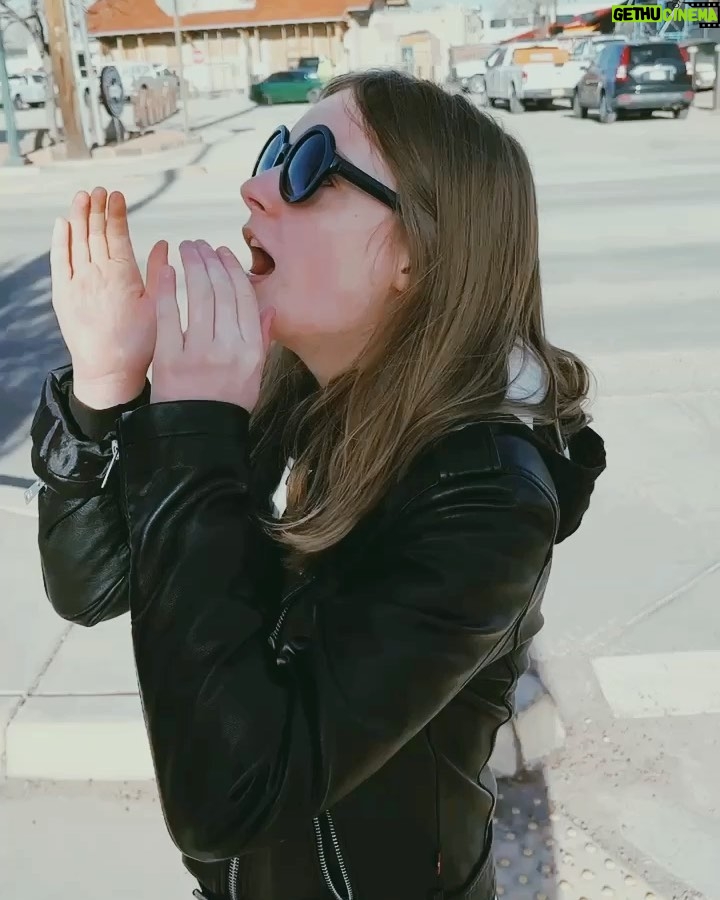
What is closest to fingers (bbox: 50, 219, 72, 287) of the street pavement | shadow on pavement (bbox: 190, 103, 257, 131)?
the street pavement

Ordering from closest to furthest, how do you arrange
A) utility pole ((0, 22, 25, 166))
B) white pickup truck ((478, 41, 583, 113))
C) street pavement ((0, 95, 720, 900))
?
1. street pavement ((0, 95, 720, 900))
2. utility pole ((0, 22, 25, 166))
3. white pickup truck ((478, 41, 583, 113))

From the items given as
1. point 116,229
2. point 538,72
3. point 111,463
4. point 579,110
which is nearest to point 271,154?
point 116,229

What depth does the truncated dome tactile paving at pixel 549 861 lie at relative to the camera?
2273 millimetres

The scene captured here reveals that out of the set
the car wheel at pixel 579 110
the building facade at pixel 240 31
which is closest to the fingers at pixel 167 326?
the car wheel at pixel 579 110

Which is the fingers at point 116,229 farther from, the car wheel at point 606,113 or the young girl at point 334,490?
the car wheel at point 606,113

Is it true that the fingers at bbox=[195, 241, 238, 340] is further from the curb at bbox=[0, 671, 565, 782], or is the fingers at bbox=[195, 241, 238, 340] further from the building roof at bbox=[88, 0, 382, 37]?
the building roof at bbox=[88, 0, 382, 37]

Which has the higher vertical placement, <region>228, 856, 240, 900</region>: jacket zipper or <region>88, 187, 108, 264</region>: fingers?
<region>88, 187, 108, 264</region>: fingers

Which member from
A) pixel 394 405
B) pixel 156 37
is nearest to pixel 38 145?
pixel 394 405

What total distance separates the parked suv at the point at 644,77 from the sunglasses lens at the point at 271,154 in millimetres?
20195

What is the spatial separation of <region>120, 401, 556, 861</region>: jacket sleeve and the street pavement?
4.87ft

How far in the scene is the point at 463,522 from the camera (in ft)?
3.58

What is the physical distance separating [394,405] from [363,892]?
0.67m

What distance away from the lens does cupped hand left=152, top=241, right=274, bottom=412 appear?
3.81 feet

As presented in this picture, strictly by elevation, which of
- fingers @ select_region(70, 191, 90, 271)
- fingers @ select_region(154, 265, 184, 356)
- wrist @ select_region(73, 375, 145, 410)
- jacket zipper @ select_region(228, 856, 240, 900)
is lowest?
jacket zipper @ select_region(228, 856, 240, 900)
